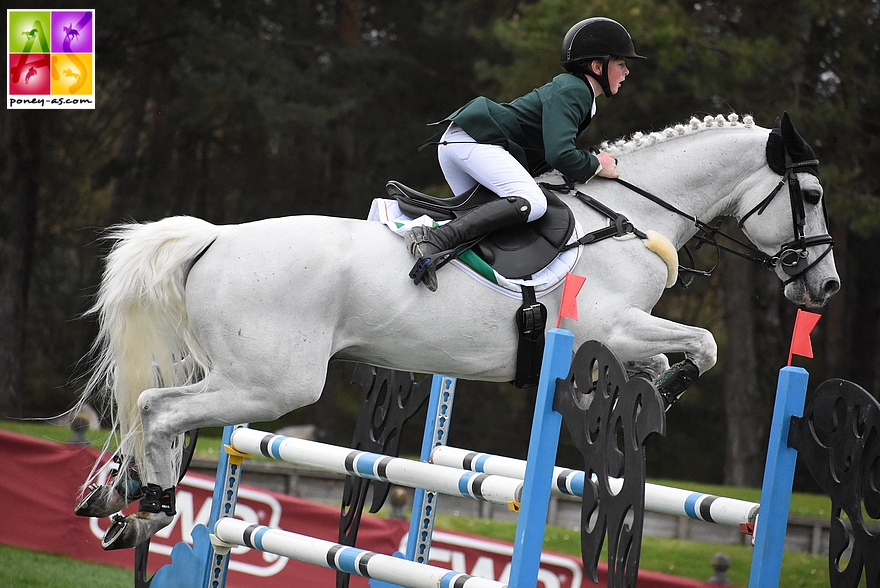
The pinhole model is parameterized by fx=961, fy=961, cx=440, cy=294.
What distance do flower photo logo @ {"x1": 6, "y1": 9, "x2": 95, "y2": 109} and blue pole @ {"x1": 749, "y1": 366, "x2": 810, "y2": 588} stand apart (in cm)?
675

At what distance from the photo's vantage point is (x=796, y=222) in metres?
3.75

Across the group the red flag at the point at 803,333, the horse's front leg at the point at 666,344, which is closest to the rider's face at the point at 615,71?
the horse's front leg at the point at 666,344

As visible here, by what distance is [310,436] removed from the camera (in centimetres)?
Result: 1240

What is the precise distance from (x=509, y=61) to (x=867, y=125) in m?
4.98

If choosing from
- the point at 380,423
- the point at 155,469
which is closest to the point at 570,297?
the point at 155,469

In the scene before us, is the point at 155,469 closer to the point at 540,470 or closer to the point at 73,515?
the point at 540,470

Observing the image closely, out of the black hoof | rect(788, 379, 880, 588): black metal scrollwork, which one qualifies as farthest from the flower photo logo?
rect(788, 379, 880, 588): black metal scrollwork

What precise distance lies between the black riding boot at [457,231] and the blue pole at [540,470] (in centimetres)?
59

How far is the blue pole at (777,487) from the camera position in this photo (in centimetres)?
293

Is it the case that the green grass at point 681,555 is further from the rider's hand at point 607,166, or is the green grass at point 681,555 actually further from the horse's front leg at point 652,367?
the rider's hand at point 607,166

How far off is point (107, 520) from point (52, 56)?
4451 millimetres

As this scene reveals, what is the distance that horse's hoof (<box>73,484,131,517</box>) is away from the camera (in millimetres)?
3485

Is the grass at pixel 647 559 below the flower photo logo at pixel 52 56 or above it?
below

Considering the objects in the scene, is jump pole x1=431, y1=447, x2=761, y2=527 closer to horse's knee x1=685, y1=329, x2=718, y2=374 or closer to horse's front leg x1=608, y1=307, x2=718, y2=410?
horse's front leg x1=608, y1=307, x2=718, y2=410
